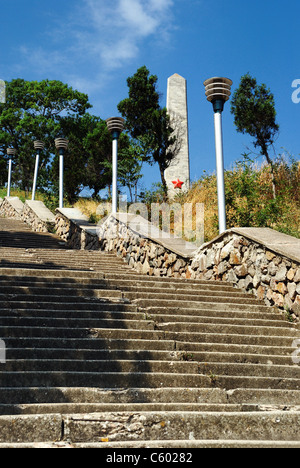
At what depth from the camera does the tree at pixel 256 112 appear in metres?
13.6

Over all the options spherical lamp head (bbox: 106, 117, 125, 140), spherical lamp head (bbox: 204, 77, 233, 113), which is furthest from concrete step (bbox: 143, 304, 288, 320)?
spherical lamp head (bbox: 106, 117, 125, 140)

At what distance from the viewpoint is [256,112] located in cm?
1362

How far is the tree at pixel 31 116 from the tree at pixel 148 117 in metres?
15.0

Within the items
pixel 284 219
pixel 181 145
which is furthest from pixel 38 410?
pixel 181 145

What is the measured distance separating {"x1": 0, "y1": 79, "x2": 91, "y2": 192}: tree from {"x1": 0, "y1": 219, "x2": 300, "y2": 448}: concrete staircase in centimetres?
2616

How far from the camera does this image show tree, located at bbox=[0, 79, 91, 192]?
3092 centimetres

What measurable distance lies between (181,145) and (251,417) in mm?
15042

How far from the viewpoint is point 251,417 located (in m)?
2.91

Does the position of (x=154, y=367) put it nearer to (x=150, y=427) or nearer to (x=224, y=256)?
(x=150, y=427)

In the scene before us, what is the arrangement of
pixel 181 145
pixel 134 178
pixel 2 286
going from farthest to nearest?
pixel 181 145 → pixel 134 178 → pixel 2 286

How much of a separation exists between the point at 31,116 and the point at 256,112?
2222cm

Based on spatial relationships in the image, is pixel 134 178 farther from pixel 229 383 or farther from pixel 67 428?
pixel 67 428
